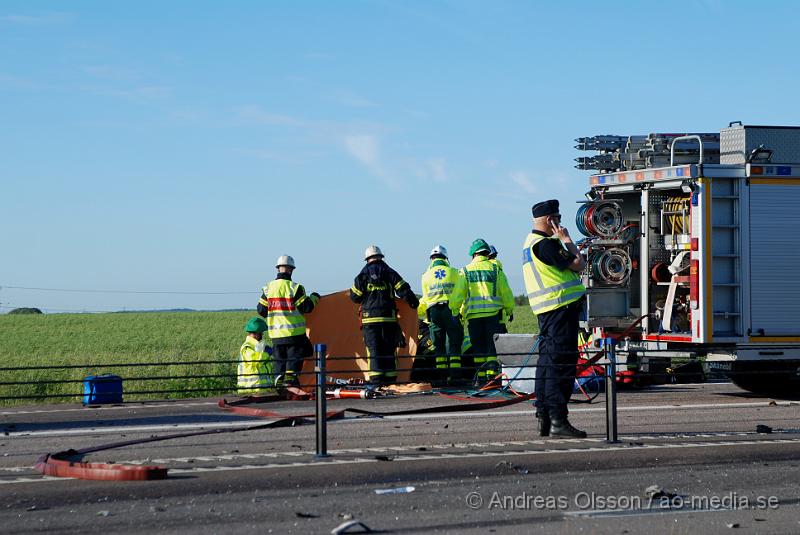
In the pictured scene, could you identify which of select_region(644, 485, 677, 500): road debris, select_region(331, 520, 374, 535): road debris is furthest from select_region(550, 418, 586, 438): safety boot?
select_region(331, 520, 374, 535): road debris

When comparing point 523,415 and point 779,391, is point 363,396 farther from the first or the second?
point 779,391

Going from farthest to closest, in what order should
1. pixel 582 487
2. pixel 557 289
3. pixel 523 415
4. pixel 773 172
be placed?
pixel 773 172
pixel 523 415
pixel 557 289
pixel 582 487

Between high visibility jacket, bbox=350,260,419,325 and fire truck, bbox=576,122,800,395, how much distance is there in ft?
8.61

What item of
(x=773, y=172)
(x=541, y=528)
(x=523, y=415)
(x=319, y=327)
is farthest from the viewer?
(x=319, y=327)

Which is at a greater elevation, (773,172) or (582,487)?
(773,172)

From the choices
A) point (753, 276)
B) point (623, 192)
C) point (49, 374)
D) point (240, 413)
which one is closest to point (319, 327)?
point (240, 413)

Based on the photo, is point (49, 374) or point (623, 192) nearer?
point (623, 192)

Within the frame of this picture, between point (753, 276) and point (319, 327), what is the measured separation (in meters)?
6.10

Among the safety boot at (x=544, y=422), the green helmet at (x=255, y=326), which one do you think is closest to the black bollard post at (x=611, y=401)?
the safety boot at (x=544, y=422)

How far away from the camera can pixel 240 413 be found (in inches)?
519

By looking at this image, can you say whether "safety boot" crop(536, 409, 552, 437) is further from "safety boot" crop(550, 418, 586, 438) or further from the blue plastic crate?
the blue plastic crate

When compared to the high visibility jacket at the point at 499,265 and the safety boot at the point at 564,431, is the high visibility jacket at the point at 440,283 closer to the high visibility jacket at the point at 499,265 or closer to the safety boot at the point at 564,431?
the high visibility jacket at the point at 499,265

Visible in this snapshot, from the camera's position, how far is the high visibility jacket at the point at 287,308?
15641mm

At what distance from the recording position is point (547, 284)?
10055mm
